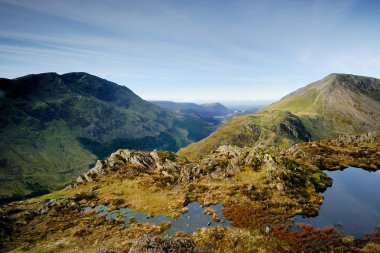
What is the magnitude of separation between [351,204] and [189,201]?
36.6 metres

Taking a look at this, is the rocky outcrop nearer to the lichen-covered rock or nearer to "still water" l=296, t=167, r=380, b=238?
"still water" l=296, t=167, r=380, b=238

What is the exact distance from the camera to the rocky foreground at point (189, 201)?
36844 mm

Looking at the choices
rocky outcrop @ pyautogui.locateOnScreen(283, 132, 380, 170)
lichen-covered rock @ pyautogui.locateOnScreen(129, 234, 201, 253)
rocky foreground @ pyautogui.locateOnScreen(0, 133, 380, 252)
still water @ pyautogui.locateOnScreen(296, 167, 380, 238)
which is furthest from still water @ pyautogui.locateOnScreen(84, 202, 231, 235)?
rocky outcrop @ pyautogui.locateOnScreen(283, 132, 380, 170)

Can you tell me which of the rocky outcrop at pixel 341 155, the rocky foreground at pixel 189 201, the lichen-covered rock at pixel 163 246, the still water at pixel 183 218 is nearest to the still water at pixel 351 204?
the rocky foreground at pixel 189 201

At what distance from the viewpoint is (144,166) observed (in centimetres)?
8406

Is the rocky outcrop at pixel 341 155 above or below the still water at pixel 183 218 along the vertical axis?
above

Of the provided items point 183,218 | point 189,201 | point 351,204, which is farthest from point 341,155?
point 183,218

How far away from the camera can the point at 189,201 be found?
55438 millimetres

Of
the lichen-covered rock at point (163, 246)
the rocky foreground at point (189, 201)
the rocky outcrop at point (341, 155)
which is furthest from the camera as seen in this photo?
the rocky outcrop at point (341, 155)

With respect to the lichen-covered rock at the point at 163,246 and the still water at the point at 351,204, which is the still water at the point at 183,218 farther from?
the still water at the point at 351,204

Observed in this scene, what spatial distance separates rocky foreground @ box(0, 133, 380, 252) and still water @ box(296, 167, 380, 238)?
225cm

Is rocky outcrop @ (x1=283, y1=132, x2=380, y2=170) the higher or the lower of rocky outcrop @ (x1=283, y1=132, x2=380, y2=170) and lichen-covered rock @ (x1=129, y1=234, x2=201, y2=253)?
the higher

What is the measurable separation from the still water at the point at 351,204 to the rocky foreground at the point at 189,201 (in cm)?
225

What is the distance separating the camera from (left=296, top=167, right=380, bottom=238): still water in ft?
137
